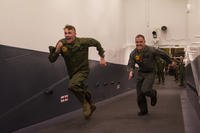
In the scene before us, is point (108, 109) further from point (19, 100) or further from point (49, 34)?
point (19, 100)

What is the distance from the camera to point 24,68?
4609mm

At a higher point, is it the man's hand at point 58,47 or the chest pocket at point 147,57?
the man's hand at point 58,47

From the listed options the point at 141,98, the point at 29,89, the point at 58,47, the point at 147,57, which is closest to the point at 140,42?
the point at 147,57

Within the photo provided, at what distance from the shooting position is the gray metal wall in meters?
4.20

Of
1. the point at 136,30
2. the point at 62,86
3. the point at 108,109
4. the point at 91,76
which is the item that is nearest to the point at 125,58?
the point at 136,30

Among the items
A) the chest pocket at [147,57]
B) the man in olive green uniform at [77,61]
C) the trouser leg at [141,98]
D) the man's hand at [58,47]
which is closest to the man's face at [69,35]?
the man in olive green uniform at [77,61]

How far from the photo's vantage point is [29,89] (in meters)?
4.73

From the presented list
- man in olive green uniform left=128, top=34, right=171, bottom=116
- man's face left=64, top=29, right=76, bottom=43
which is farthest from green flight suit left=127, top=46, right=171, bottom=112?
man's face left=64, top=29, right=76, bottom=43

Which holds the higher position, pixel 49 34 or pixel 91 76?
pixel 49 34

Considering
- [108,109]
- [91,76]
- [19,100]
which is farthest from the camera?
[91,76]

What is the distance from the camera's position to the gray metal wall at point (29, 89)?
420 centimetres

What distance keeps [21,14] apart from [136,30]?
305 inches

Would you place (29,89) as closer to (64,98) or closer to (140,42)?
(64,98)

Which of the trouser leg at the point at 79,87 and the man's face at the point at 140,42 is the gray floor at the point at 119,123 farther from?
the man's face at the point at 140,42
